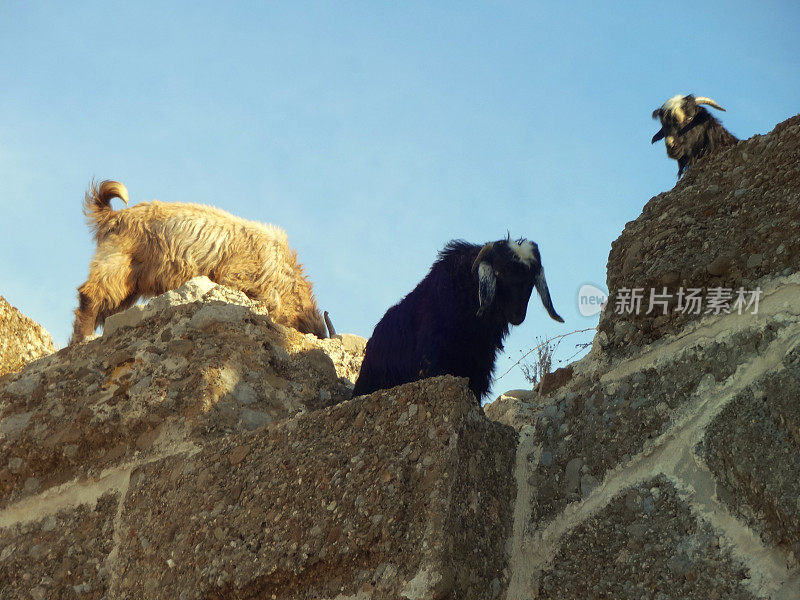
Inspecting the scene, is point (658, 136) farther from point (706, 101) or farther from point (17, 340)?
point (17, 340)

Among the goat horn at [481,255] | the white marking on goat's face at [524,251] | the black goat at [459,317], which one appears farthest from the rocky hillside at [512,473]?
the white marking on goat's face at [524,251]

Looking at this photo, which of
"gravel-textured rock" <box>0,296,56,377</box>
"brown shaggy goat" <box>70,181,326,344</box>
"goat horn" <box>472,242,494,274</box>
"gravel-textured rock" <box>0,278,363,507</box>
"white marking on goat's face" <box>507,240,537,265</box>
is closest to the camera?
"gravel-textured rock" <box>0,278,363,507</box>

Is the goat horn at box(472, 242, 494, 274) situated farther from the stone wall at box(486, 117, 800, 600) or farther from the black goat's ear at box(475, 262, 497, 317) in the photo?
the stone wall at box(486, 117, 800, 600)

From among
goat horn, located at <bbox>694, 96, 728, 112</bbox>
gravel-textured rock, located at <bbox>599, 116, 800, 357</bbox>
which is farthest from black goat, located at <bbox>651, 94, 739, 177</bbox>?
gravel-textured rock, located at <bbox>599, 116, 800, 357</bbox>

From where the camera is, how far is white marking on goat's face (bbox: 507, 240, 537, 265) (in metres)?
4.62

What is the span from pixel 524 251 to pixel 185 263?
3.12 m

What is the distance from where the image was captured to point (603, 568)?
203 centimetres

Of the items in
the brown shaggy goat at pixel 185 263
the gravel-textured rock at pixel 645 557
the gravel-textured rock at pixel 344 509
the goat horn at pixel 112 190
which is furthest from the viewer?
the goat horn at pixel 112 190

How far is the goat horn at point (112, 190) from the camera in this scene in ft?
23.9

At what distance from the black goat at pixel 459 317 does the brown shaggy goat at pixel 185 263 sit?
226 centimetres

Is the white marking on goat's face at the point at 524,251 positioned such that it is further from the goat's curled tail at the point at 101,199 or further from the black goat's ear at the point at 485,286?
the goat's curled tail at the point at 101,199

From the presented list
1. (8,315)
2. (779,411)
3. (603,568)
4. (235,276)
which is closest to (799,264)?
(779,411)

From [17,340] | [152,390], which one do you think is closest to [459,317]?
[152,390]

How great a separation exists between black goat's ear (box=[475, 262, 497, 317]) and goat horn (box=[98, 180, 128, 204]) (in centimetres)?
423
